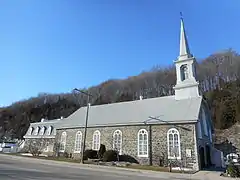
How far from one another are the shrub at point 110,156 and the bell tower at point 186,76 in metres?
10.2

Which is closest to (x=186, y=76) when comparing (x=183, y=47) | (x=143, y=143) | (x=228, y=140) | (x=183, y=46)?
(x=183, y=47)

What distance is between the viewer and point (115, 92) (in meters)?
73.8

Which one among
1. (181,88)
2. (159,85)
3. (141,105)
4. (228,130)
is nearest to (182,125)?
(181,88)

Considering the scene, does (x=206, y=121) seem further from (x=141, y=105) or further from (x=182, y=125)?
(x=141, y=105)

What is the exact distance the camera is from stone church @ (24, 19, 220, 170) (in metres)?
22.0

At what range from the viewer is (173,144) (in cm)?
2250

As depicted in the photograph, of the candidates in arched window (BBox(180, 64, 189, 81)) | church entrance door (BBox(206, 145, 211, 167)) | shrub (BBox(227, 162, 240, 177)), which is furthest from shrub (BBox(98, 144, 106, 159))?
shrub (BBox(227, 162, 240, 177))

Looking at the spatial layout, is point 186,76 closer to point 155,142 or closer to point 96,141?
point 155,142

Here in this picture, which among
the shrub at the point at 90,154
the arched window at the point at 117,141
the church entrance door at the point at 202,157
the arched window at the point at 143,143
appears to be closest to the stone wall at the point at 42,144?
the shrub at the point at 90,154

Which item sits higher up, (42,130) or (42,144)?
(42,130)

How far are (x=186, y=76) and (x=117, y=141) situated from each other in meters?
11.9

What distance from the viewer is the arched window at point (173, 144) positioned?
71.9ft

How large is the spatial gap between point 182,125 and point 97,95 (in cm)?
5519

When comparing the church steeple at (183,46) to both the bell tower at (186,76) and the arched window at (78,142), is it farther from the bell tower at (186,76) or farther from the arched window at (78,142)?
the arched window at (78,142)
